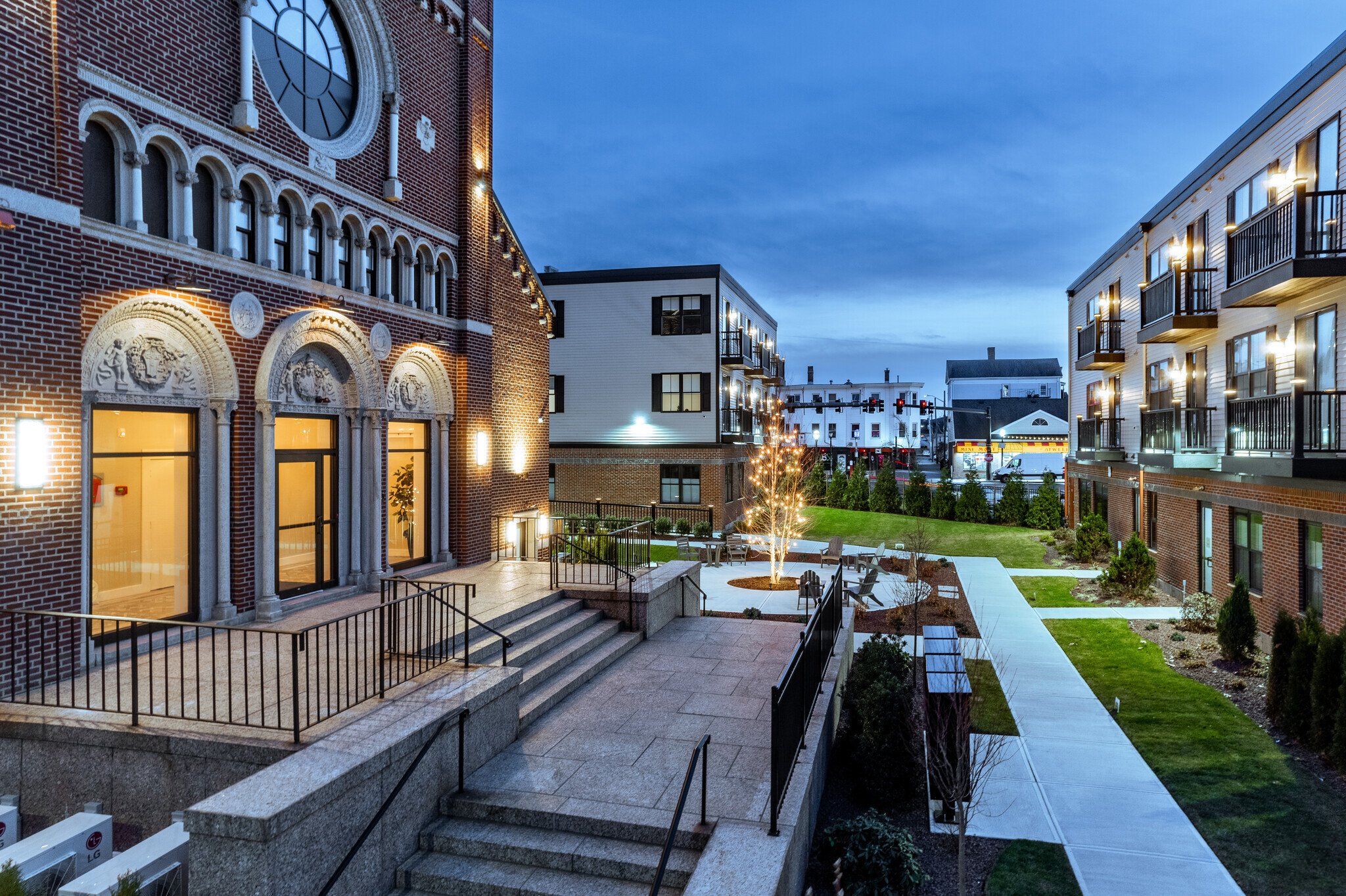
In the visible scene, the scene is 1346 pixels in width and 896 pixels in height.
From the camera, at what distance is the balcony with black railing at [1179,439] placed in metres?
16.6

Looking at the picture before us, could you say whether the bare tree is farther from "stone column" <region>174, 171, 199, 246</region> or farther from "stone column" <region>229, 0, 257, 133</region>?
"stone column" <region>229, 0, 257, 133</region>

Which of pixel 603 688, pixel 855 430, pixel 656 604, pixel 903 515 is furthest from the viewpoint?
pixel 855 430

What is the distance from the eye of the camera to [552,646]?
1055cm

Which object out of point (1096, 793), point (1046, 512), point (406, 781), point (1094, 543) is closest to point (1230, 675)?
point (1096, 793)

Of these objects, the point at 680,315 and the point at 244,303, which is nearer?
the point at 244,303

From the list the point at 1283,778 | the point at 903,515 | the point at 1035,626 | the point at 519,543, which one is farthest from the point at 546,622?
the point at 903,515

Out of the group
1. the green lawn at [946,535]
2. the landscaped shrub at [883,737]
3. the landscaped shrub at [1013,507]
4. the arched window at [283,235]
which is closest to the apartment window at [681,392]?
the green lawn at [946,535]

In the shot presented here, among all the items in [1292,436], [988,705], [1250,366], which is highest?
[1250,366]

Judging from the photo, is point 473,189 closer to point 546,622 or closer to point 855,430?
point 546,622

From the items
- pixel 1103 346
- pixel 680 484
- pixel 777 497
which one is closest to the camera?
pixel 1103 346

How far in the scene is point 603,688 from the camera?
392 inches

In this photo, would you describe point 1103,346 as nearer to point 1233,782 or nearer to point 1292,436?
point 1292,436

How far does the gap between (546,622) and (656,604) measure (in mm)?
2263

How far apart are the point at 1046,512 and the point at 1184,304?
17.2 meters
